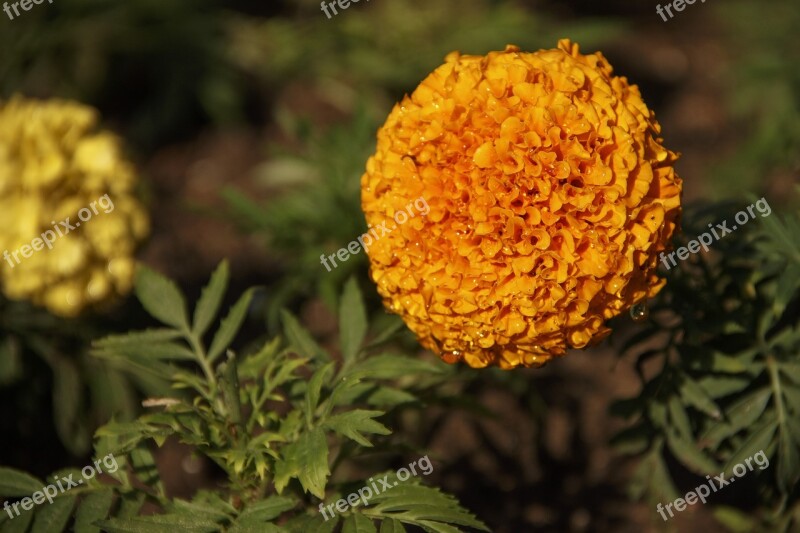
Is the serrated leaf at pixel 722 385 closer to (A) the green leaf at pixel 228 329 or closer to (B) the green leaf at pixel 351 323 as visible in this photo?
(B) the green leaf at pixel 351 323

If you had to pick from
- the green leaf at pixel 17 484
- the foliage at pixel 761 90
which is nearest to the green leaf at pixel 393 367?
Answer: the green leaf at pixel 17 484

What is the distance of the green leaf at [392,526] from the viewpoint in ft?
6.51

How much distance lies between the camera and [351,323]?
253 cm

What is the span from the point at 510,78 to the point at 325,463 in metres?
1.03

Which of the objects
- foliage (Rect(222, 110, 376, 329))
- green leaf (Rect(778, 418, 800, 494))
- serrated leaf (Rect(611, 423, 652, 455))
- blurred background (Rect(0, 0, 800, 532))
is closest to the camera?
green leaf (Rect(778, 418, 800, 494))

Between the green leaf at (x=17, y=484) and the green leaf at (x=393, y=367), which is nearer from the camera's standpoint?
the green leaf at (x=17, y=484)

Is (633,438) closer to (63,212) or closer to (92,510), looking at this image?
(92,510)

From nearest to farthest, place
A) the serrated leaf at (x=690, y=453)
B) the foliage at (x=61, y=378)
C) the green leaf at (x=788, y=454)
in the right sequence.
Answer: the green leaf at (x=788, y=454) < the serrated leaf at (x=690, y=453) < the foliage at (x=61, y=378)

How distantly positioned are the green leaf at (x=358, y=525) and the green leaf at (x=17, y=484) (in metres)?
0.82

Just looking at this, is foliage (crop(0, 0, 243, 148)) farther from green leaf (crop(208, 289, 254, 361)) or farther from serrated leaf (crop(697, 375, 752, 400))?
serrated leaf (crop(697, 375, 752, 400))

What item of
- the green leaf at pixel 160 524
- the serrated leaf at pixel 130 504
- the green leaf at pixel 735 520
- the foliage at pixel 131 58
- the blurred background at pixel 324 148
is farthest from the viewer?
the foliage at pixel 131 58

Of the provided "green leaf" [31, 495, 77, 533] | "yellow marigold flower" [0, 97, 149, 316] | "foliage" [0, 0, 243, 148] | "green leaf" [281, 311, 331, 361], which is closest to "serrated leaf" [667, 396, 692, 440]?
"green leaf" [281, 311, 331, 361]

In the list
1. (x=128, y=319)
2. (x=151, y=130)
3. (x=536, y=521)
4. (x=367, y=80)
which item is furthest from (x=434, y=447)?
(x=151, y=130)

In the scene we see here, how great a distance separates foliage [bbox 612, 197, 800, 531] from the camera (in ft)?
7.64
